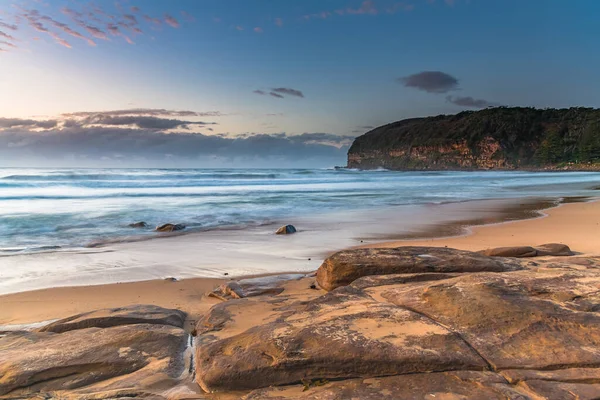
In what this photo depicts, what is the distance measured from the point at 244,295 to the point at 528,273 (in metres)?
2.78

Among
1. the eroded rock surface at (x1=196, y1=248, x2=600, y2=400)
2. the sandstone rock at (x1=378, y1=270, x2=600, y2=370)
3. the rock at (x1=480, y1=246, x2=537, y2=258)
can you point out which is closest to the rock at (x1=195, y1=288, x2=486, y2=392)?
the eroded rock surface at (x1=196, y1=248, x2=600, y2=400)

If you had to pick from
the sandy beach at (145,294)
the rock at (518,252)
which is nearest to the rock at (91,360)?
the sandy beach at (145,294)

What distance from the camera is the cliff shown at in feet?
256

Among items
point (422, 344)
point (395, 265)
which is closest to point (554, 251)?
point (395, 265)

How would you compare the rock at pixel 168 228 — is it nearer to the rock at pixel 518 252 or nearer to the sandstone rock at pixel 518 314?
the rock at pixel 518 252

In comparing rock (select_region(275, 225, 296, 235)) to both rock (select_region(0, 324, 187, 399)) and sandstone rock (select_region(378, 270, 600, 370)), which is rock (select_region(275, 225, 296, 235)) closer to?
sandstone rock (select_region(378, 270, 600, 370))

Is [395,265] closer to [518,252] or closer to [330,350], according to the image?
[330,350]

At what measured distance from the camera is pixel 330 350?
231 cm

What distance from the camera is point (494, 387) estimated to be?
2.02 m

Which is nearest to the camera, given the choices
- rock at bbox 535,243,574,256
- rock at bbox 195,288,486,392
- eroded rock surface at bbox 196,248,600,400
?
eroded rock surface at bbox 196,248,600,400

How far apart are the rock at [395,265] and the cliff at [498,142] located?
250 ft

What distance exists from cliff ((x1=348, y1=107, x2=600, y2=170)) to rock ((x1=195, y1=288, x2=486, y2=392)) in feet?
257

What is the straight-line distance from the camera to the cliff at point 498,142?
3071 inches

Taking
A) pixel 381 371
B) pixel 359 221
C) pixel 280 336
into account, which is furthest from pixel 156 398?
pixel 359 221
